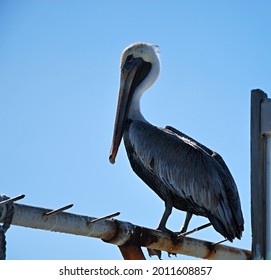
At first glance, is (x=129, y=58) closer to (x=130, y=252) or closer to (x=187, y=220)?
(x=187, y=220)

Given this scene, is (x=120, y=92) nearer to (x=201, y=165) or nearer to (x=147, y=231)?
Result: (x=201, y=165)

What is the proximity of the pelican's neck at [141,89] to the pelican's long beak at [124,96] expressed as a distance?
5cm

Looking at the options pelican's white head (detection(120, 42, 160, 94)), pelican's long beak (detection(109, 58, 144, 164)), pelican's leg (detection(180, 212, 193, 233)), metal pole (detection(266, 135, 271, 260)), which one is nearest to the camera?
metal pole (detection(266, 135, 271, 260))

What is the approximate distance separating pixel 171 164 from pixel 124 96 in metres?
1.13

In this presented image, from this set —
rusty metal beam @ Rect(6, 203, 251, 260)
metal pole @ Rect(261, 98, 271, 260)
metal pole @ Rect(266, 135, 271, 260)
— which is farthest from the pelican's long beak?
metal pole @ Rect(266, 135, 271, 260)

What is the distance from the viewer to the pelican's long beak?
10.0m

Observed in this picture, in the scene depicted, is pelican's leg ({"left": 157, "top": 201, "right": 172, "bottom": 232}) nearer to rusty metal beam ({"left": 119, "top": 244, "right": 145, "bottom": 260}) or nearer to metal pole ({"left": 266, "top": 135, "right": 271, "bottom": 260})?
rusty metal beam ({"left": 119, "top": 244, "right": 145, "bottom": 260})

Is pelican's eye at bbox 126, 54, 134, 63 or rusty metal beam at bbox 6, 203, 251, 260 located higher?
pelican's eye at bbox 126, 54, 134, 63

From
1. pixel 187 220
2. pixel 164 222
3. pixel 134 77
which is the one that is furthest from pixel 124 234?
pixel 134 77

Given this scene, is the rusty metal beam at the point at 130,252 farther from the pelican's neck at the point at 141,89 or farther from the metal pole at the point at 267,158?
the pelican's neck at the point at 141,89

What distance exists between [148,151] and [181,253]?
2354mm

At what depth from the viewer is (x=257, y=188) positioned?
237 inches

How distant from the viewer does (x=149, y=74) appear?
10570mm
